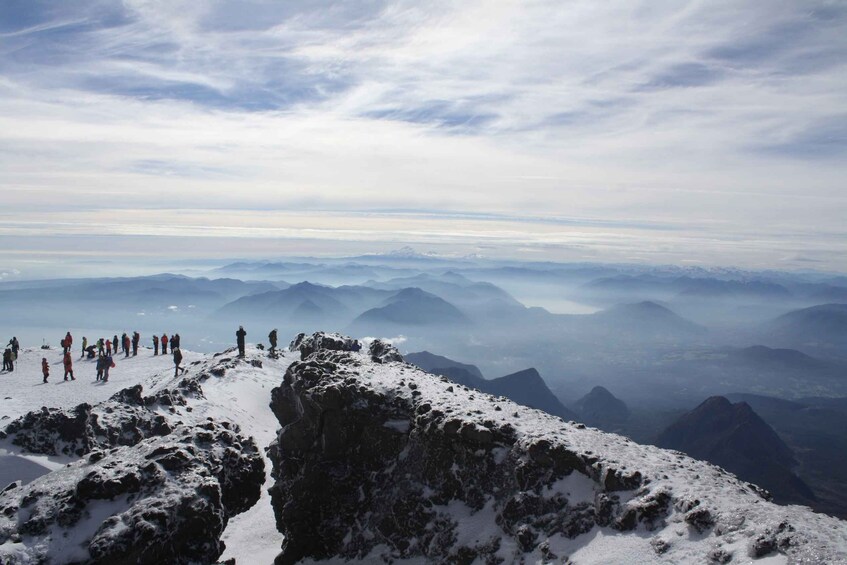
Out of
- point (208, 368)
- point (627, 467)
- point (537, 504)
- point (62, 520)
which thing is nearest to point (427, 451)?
point (537, 504)

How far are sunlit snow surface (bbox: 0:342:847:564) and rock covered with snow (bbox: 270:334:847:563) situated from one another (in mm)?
73

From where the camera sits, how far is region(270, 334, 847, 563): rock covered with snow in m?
16.9

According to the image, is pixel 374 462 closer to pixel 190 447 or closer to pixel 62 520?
pixel 190 447

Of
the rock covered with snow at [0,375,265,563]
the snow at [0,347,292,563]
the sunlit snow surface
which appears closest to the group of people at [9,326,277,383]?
the snow at [0,347,292,563]

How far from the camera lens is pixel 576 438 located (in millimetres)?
23531

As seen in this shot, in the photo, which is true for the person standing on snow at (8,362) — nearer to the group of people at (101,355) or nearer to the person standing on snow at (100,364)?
the group of people at (101,355)

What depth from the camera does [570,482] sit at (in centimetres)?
2144

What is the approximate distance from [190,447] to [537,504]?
14.6m

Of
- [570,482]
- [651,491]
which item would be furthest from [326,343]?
[651,491]

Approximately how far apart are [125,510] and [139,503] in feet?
1.63

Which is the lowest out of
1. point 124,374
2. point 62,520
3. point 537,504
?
point 124,374

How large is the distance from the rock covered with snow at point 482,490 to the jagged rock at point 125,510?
7.03 metres

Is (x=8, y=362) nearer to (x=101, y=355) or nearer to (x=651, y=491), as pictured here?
→ (x=101, y=355)

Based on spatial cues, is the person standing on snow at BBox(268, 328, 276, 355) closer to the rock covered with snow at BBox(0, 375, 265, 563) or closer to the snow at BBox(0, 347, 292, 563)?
the snow at BBox(0, 347, 292, 563)
